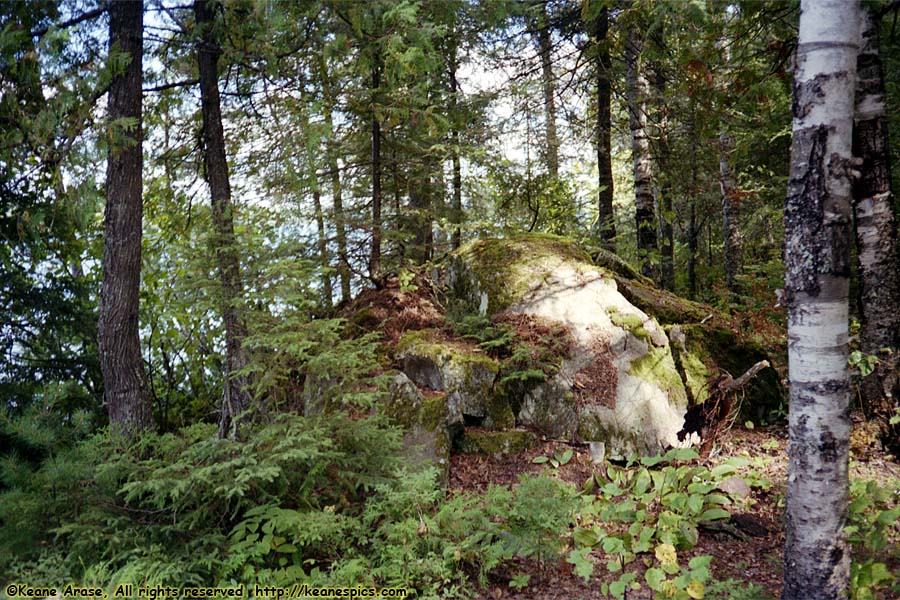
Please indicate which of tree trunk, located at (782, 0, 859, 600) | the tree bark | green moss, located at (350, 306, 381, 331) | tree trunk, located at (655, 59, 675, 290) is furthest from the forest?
the tree bark

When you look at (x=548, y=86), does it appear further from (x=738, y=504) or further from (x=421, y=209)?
(x=738, y=504)

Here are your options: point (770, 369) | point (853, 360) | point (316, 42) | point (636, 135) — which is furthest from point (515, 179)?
point (853, 360)

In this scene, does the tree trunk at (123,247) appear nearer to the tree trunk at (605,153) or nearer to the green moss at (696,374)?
the green moss at (696,374)

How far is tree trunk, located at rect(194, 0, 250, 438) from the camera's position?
16.7ft

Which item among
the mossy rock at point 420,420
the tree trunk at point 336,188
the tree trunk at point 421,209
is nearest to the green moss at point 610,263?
the tree trunk at point 421,209

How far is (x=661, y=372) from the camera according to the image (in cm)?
620

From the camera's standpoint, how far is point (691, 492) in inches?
187

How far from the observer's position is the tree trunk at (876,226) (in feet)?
16.6

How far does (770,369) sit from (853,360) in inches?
75.1

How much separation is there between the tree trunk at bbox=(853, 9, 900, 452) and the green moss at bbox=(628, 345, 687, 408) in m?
1.78

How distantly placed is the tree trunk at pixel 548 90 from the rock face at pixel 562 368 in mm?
2883

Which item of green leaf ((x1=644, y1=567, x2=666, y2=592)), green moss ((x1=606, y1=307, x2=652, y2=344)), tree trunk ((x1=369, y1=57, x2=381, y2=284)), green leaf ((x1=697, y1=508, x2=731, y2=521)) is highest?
tree trunk ((x1=369, y1=57, x2=381, y2=284))

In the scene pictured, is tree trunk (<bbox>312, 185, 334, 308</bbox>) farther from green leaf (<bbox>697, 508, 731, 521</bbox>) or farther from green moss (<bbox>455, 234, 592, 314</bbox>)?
green leaf (<bbox>697, 508, 731, 521</bbox>)

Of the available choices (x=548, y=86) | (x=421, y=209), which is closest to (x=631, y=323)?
(x=421, y=209)
